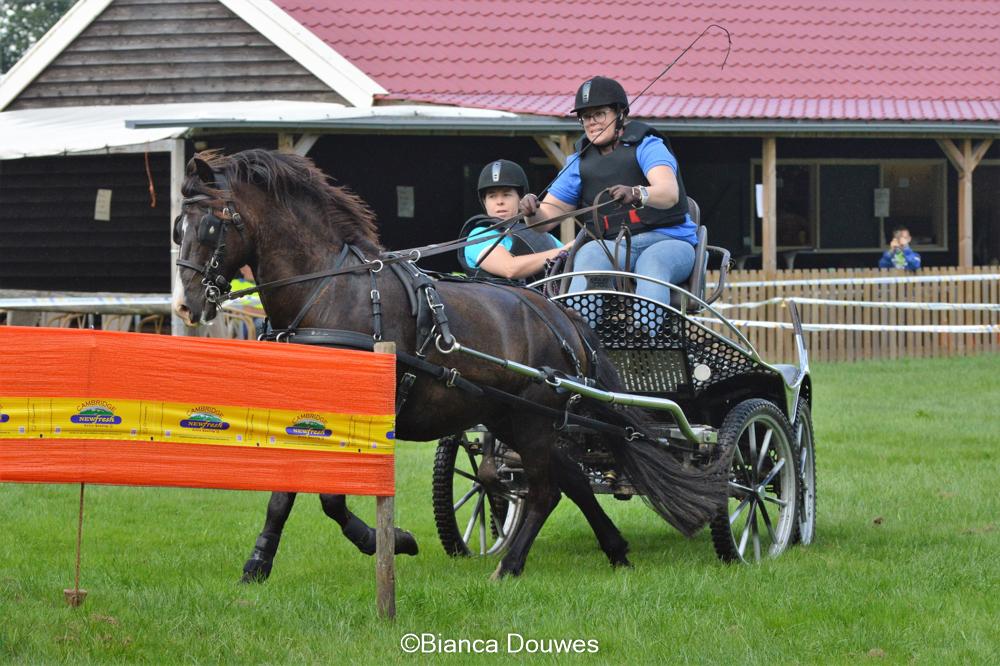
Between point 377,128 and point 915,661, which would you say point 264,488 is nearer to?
point 915,661

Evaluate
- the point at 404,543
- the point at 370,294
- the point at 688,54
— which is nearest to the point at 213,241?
the point at 370,294

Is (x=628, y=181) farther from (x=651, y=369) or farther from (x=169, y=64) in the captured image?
(x=169, y=64)

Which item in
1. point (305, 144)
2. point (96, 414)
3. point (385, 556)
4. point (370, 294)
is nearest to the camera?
point (96, 414)

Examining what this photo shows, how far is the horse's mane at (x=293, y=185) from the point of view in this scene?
629 centimetres

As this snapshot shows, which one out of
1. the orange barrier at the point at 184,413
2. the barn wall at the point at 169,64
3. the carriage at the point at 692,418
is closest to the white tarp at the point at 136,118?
the barn wall at the point at 169,64

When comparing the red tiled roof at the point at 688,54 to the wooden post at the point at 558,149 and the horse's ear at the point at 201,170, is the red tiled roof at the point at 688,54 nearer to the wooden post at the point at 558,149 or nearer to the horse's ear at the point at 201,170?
the wooden post at the point at 558,149

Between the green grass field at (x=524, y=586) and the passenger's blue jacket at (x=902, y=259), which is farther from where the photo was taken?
the passenger's blue jacket at (x=902, y=259)

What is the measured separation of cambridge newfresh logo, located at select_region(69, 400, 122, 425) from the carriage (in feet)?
8.08

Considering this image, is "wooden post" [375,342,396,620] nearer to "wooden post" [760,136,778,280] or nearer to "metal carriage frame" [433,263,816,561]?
"metal carriage frame" [433,263,816,561]

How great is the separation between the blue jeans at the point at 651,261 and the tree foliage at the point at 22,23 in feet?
121

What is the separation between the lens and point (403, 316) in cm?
638

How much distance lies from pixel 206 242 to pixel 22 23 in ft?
127

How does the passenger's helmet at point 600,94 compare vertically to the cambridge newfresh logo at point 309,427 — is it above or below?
above

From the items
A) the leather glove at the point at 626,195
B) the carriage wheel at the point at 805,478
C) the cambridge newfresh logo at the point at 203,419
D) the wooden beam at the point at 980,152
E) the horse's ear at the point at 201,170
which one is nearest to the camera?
the cambridge newfresh logo at the point at 203,419
